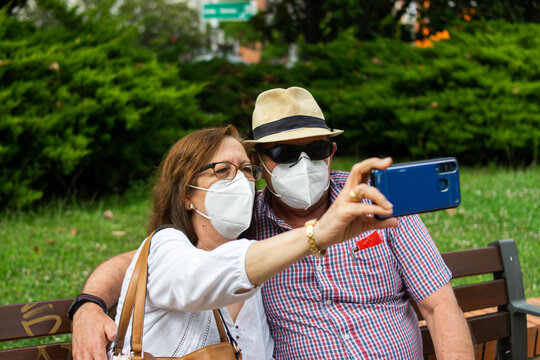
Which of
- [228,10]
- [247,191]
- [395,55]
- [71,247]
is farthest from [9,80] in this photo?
[395,55]

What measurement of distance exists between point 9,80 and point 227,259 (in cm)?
518

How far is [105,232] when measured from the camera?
566cm

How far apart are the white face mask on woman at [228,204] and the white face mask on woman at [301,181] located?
0.95ft

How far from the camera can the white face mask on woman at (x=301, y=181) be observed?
2.51m

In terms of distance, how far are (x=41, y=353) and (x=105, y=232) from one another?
3.43 metres

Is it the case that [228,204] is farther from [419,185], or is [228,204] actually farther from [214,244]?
[419,185]

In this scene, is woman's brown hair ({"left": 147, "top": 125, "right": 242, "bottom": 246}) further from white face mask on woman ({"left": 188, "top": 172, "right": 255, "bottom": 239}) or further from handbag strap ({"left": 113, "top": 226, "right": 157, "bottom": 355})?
handbag strap ({"left": 113, "top": 226, "right": 157, "bottom": 355})

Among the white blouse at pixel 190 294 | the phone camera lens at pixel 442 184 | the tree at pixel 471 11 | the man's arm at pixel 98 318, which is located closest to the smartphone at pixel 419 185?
the phone camera lens at pixel 442 184

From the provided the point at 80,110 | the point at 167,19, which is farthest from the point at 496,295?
the point at 167,19

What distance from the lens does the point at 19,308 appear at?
2240 millimetres

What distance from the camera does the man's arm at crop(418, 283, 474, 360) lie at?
2.35 meters

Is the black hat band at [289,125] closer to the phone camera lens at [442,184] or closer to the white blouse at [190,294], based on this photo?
the white blouse at [190,294]

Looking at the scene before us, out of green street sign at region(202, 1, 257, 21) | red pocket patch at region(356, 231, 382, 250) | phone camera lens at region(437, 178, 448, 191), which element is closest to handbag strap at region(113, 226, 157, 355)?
phone camera lens at region(437, 178, 448, 191)

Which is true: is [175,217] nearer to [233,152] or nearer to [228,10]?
[233,152]
